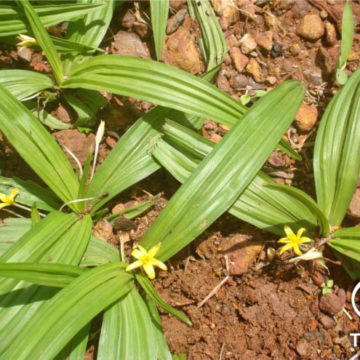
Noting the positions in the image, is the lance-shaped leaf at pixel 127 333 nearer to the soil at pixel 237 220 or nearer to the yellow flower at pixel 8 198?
the soil at pixel 237 220

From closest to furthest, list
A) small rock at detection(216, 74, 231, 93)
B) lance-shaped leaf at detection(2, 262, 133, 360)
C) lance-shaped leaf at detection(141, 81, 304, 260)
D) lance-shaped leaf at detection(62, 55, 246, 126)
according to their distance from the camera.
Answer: lance-shaped leaf at detection(2, 262, 133, 360) → lance-shaped leaf at detection(141, 81, 304, 260) → lance-shaped leaf at detection(62, 55, 246, 126) → small rock at detection(216, 74, 231, 93)

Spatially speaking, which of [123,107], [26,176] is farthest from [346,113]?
[26,176]

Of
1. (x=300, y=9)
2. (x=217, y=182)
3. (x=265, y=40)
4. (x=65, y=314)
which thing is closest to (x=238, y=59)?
(x=265, y=40)

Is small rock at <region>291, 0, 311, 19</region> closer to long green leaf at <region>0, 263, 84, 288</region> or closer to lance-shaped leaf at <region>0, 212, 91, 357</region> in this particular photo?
lance-shaped leaf at <region>0, 212, 91, 357</region>

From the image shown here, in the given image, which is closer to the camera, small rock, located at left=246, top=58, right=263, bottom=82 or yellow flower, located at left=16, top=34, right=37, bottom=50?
yellow flower, located at left=16, top=34, right=37, bottom=50

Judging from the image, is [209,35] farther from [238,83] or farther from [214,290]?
[214,290]

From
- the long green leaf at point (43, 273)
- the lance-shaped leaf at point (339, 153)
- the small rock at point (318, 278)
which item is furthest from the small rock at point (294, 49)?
the long green leaf at point (43, 273)

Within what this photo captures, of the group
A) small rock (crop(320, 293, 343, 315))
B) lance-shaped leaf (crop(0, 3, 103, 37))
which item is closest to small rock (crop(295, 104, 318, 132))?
small rock (crop(320, 293, 343, 315))
